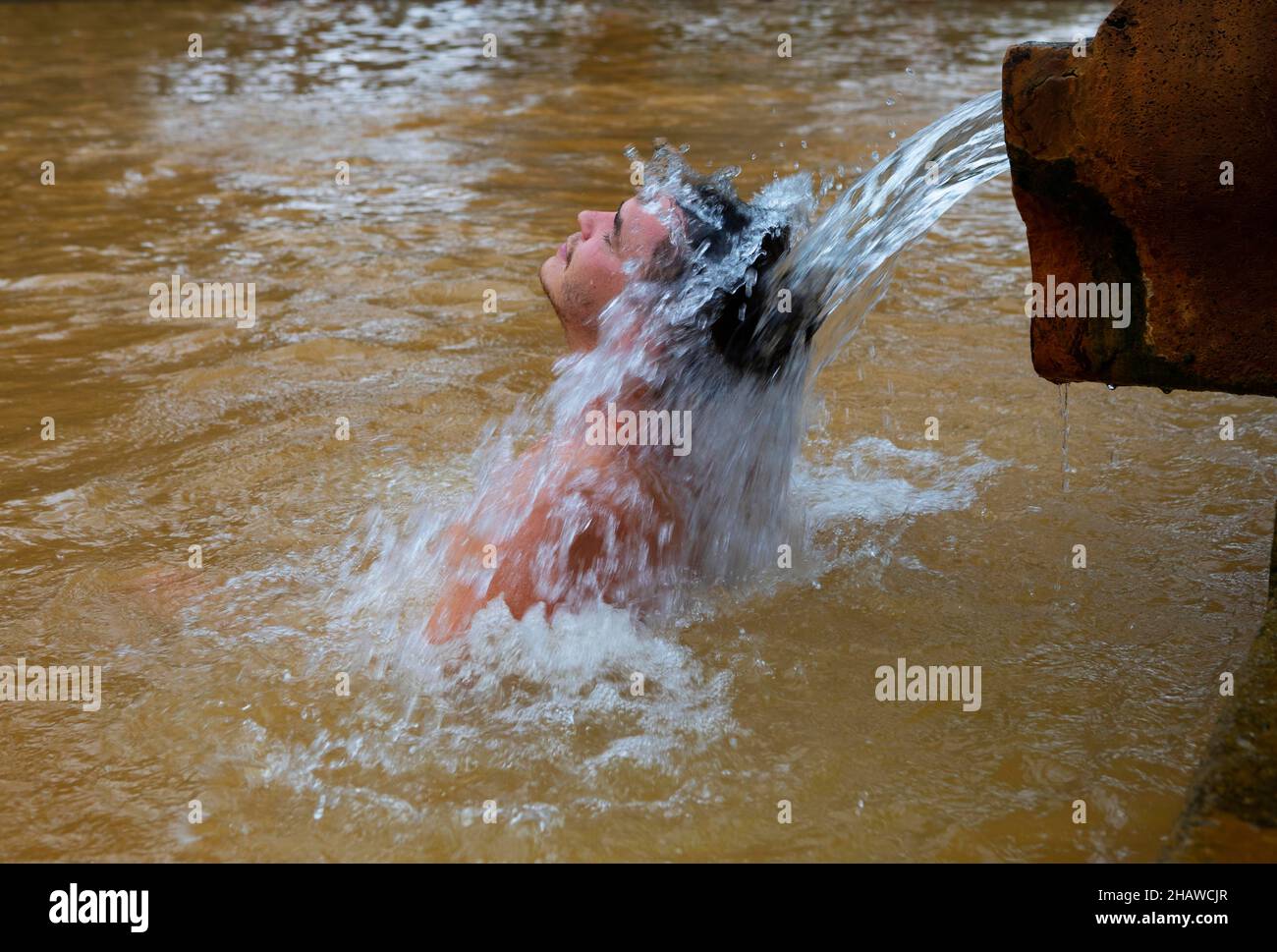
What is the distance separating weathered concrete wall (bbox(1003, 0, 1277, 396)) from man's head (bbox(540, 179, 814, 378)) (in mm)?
757

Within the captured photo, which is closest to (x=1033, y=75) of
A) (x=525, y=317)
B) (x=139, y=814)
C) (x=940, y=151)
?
(x=940, y=151)

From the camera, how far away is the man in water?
10.1 feet

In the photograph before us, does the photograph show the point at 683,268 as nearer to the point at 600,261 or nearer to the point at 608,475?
the point at 600,261

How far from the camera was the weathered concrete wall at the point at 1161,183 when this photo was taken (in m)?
2.45

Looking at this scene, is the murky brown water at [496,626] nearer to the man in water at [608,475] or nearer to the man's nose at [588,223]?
the man in water at [608,475]

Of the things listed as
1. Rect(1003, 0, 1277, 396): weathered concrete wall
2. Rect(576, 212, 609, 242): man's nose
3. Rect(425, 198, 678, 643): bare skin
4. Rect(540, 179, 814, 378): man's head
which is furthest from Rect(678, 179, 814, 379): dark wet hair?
Rect(1003, 0, 1277, 396): weathered concrete wall

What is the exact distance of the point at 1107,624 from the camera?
3.18 meters

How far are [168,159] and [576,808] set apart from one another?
642cm

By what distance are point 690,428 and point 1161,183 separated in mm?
1219

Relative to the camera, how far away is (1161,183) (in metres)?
2.54

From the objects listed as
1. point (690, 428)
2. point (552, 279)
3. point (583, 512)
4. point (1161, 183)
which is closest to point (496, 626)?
point (583, 512)

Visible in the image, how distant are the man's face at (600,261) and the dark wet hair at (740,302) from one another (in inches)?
3.8

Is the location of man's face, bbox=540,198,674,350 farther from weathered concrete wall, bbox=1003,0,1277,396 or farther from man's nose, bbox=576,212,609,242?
weathered concrete wall, bbox=1003,0,1277,396

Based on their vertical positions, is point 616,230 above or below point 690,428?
above
